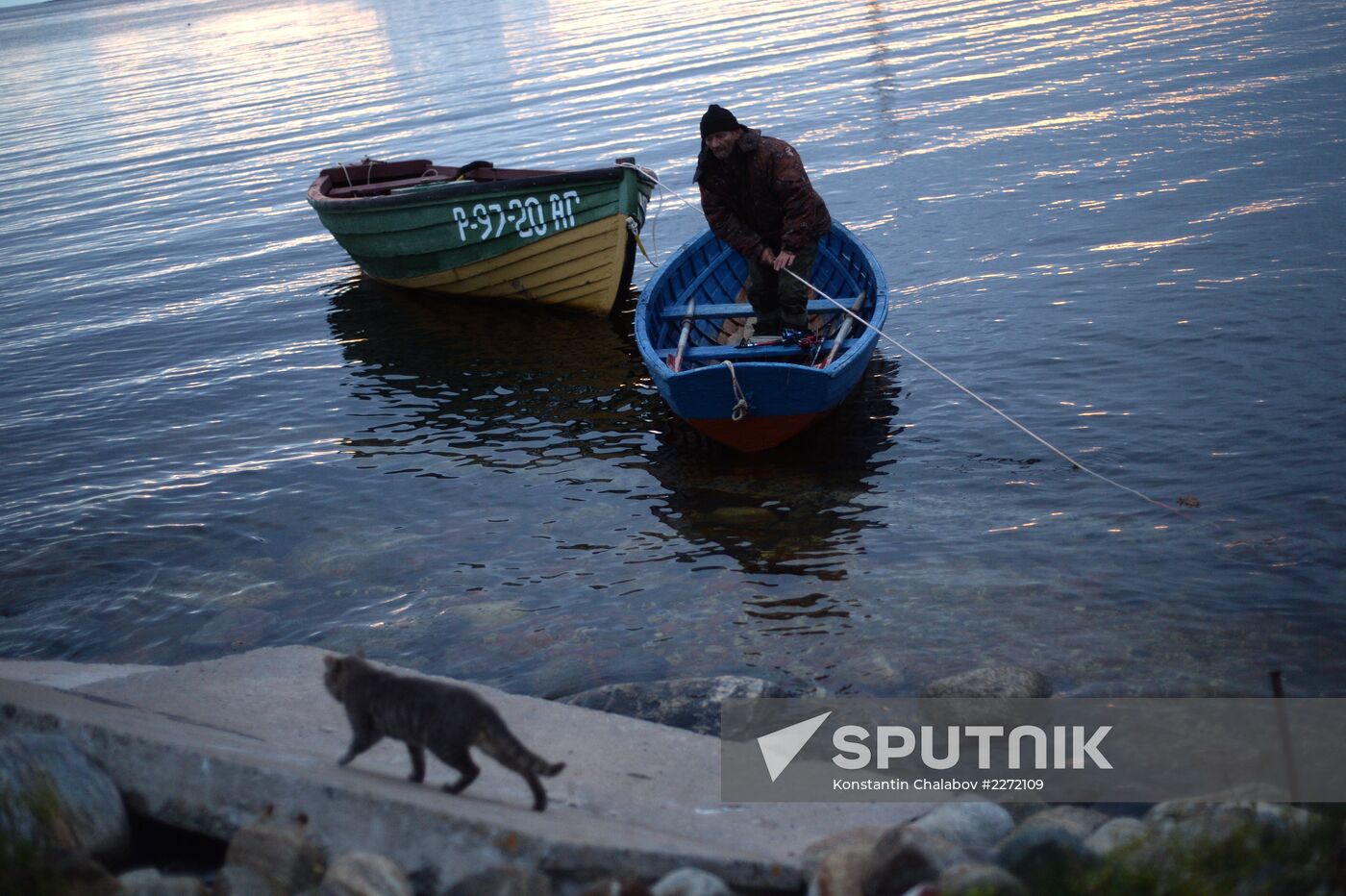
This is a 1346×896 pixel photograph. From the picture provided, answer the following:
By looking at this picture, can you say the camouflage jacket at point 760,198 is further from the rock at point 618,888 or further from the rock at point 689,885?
the rock at point 618,888

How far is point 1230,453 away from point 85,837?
8.02 metres

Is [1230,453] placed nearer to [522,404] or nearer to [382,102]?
[522,404]

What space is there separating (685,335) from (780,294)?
3.23 ft

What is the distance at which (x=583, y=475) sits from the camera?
10.1 meters

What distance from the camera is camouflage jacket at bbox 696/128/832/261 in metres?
10.1

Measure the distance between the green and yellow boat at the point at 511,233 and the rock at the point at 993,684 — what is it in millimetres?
8170

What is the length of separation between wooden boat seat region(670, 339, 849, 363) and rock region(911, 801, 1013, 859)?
607 centimetres

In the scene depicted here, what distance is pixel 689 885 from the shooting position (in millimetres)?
3826

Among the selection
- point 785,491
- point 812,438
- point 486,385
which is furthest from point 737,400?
point 486,385

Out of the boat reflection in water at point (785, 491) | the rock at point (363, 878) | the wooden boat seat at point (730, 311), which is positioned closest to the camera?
the rock at point (363, 878)

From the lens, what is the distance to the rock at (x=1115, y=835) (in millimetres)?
4250

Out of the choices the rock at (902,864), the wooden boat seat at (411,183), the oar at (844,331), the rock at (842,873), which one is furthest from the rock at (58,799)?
the wooden boat seat at (411,183)

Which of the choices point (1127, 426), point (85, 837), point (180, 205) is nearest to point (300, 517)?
point (85, 837)

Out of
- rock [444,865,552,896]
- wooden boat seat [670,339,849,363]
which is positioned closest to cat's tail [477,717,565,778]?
rock [444,865,552,896]
